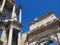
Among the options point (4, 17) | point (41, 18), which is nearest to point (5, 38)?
point (4, 17)

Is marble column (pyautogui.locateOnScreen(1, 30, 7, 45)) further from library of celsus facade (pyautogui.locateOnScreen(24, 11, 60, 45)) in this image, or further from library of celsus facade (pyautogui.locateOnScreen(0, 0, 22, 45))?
library of celsus facade (pyautogui.locateOnScreen(24, 11, 60, 45))

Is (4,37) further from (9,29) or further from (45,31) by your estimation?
(45,31)

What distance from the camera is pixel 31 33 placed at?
23531mm

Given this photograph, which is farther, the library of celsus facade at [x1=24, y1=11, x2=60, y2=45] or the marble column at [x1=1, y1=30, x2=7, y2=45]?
the marble column at [x1=1, y1=30, x2=7, y2=45]

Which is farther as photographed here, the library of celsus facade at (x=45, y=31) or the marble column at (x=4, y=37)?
the marble column at (x=4, y=37)

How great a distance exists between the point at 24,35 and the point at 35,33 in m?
1.92

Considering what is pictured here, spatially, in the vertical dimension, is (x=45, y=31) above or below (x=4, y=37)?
above

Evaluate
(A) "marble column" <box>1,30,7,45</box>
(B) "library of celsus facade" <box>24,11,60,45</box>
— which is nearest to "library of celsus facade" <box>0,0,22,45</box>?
(A) "marble column" <box>1,30,7,45</box>

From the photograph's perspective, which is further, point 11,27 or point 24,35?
point 24,35

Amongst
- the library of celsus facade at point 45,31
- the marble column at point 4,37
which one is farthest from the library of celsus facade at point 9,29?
the library of celsus facade at point 45,31

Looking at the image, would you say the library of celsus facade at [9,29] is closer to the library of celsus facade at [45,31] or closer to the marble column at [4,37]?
the marble column at [4,37]

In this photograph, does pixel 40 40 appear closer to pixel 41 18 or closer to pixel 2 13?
pixel 41 18

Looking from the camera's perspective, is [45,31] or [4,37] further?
[4,37]

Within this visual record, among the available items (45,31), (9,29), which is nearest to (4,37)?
(9,29)
